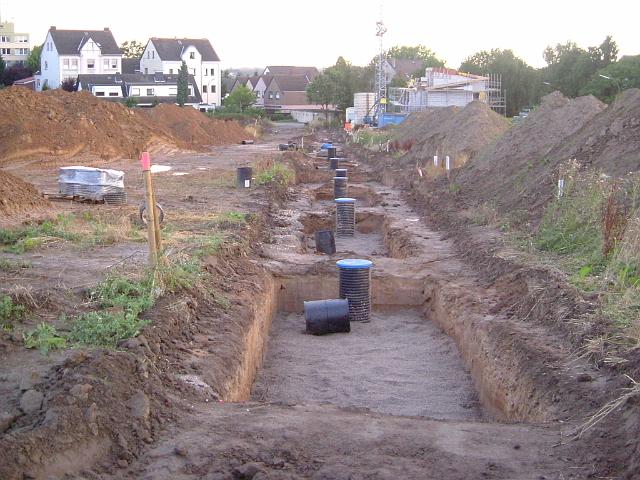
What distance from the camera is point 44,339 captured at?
728 cm

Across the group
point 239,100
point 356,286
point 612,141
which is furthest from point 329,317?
point 239,100

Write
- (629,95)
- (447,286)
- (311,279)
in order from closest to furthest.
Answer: (447,286)
(311,279)
(629,95)

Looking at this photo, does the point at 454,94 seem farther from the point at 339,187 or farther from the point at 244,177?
the point at 244,177

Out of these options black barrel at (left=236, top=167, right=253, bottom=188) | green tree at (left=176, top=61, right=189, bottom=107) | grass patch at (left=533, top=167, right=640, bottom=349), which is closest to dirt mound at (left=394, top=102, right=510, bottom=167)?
black barrel at (left=236, top=167, right=253, bottom=188)

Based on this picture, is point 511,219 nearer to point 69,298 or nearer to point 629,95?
point 629,95

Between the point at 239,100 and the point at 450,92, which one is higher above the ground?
the point at 239,100

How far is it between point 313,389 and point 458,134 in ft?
79.8

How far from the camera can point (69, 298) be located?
351 inches

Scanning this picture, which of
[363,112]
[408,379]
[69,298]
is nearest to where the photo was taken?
[69,298]

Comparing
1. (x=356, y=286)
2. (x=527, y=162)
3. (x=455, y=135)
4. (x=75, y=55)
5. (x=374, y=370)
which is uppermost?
(x=75, y=55)

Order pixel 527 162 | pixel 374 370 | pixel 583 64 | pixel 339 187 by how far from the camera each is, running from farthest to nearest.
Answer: pixel 583 64, pixel 339 187, pixel 527 162, pixel 374 370

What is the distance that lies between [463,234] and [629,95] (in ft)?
19.2

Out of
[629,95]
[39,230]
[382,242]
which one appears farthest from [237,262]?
[629,95]

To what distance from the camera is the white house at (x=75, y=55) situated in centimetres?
7538
